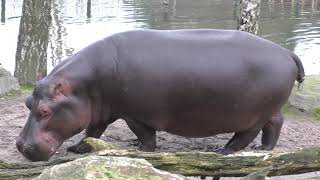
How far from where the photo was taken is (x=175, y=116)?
16.2 ft

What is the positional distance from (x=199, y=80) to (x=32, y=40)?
506 centimetres

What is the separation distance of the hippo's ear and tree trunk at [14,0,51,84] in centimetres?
457

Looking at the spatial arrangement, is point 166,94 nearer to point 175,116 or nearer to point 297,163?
point 175,116

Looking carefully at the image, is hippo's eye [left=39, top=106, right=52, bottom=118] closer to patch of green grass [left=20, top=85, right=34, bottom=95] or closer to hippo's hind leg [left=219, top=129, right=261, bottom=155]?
hippo's hind leg [left=219, top=129, right=261, bottom=155]

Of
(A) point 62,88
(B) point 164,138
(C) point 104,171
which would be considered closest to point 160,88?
(A) point 62,88

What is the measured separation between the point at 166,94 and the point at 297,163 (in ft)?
5.17

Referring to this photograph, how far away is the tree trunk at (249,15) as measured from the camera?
8180 mm

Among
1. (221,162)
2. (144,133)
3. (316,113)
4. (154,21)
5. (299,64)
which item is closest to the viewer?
(221,162)

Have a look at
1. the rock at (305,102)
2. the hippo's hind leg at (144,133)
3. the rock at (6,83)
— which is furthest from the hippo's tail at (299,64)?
the rock at (6,83)

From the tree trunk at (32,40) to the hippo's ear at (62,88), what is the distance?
4.57 meters

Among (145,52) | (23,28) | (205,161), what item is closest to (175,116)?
(145,52)

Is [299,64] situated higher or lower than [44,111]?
higher

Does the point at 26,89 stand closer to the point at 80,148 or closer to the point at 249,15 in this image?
the point at 249,15

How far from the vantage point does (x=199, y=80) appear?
4.87 m
